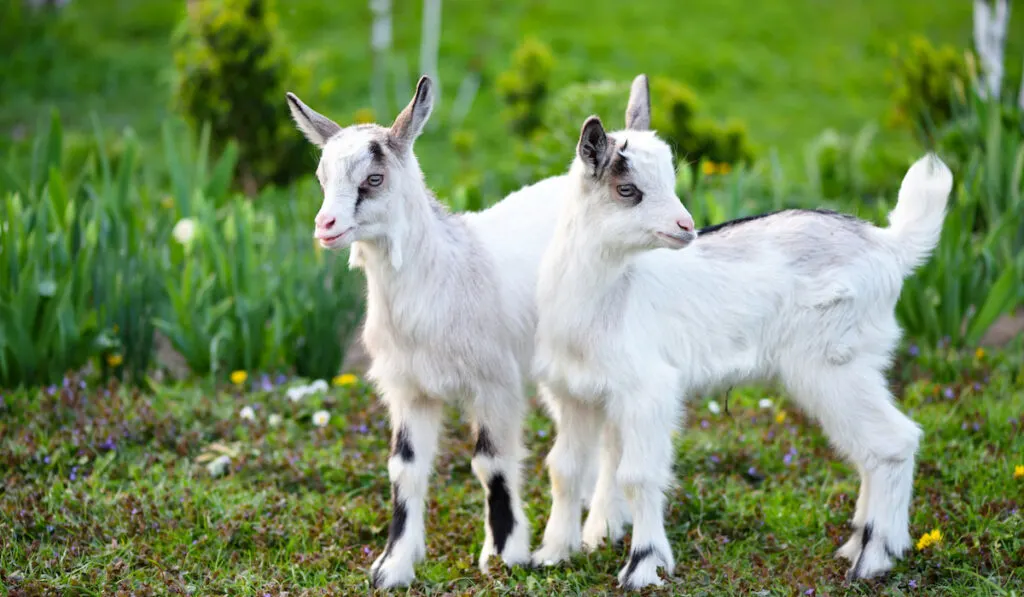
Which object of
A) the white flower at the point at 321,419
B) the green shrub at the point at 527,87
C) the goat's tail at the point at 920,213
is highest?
the goat's tail at the point at 920,213

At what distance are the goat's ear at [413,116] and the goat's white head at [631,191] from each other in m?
0.59

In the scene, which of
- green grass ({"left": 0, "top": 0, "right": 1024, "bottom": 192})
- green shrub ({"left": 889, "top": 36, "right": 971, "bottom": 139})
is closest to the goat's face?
green shrub ({"left": 889, "top": 36, "right": 971, "bottom": 139})

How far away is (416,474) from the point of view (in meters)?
4.55

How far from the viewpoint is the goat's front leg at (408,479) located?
4.52 m

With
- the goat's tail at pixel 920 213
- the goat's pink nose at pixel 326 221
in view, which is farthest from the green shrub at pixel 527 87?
the goat's pink nose at pixel 326 221

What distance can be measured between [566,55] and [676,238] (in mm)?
9838

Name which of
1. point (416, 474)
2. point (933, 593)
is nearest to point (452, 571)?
point (416, 474)

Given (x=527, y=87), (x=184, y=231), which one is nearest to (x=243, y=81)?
(x=527, y=87)

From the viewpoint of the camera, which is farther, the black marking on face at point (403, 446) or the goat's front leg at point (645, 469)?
the black marking on face at point (403, 446)

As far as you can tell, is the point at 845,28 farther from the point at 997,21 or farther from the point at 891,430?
the point at 891,430

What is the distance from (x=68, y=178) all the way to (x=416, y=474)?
16.5 ft

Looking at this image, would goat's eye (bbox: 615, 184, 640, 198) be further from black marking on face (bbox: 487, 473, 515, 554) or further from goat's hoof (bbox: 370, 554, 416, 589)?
goat's hoof (bbox: 370, 554, 416, 589)

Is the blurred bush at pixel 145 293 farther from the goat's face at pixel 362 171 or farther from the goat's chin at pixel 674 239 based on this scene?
the goat's chin at pixel 674 239

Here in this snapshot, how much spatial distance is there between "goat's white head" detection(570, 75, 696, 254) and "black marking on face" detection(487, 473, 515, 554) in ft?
3.35
